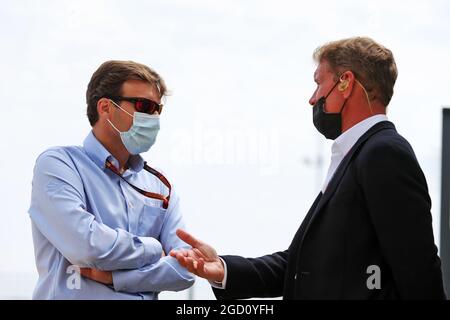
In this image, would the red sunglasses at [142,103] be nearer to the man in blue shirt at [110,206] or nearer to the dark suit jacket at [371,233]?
the man in blue shirt at [110,206]

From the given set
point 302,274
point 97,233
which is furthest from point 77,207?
point 302,274

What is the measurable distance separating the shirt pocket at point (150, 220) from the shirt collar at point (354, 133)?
A: 108cm

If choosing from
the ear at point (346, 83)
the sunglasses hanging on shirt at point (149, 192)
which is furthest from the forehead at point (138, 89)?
the ear at point (346, 83)

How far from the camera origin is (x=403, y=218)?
3.22m

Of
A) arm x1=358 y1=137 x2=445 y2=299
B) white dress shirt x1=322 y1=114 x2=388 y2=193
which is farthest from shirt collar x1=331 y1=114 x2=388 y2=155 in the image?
arm x1=358 y1=137 x2=445 y2=299

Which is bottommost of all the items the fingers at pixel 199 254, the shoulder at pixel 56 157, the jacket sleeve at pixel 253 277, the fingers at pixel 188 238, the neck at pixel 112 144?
the jacket sleeve at pixel 253 277

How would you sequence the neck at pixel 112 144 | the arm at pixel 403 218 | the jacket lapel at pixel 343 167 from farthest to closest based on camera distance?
the neck at pixel 112 144, the jacket lapel at pixel 343 167, the arm at pixel 403 218

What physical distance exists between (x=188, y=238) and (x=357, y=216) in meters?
0.97

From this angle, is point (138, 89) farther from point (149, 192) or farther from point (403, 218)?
point (403, 218)

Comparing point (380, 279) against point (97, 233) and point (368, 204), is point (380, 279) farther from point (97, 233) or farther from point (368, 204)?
point (97, 233)

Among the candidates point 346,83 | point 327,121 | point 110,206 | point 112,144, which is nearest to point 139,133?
point 112,144

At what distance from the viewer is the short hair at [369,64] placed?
3699 millimetres
